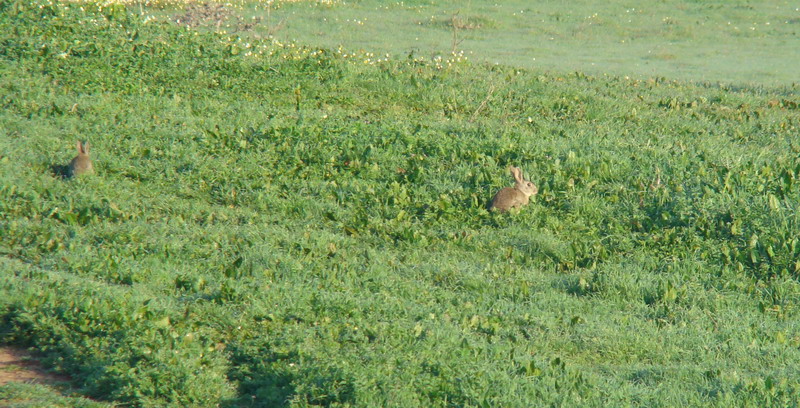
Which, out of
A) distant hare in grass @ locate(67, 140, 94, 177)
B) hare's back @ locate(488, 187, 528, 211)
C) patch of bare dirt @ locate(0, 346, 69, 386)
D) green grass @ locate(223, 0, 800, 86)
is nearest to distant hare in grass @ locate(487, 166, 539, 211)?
hare's back @ locate(488, 187, 528, 211)

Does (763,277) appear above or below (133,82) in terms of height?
below

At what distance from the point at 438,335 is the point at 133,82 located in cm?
697

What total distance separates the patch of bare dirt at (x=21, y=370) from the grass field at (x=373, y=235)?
3.1 inches

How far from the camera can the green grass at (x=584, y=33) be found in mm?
15617

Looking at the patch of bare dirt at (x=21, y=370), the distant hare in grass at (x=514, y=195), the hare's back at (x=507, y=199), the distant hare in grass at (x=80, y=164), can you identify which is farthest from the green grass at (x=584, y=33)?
the patch of bare dirt at (x=21, y=370)

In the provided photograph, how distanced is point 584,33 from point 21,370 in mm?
17483

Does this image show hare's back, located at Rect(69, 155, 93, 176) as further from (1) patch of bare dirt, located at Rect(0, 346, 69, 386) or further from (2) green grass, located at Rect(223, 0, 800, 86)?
(2) green grass, located at Rect(223, 0, 800, 86)

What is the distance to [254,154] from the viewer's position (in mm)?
7797

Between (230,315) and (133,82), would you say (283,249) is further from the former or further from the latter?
(133,82)

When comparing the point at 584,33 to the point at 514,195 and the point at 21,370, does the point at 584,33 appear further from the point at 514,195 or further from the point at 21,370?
the point at 21,370

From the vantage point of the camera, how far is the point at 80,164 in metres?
7.14

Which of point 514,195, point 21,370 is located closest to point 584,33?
point 514,195

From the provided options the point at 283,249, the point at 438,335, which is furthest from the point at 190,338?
the point at 283,249

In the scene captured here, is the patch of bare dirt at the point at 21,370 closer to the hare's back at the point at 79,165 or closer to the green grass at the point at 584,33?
the hare's back at the point at 79,165
